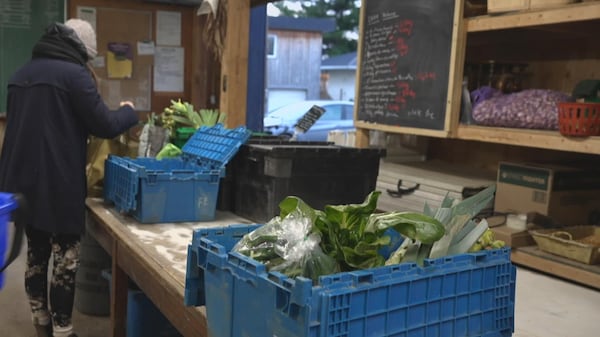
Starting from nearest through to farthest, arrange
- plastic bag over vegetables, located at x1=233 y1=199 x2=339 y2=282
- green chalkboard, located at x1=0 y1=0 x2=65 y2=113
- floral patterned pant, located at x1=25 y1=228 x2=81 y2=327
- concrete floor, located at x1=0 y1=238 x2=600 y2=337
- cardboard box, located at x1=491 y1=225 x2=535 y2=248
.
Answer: plastic bag over vegetables, located at x1=233 y1=199 x2=339 y2=282 < concrete floor, located at x1=0 y1=238 x2=600 y2=337 < cardboard box, located at x1=491 y1=225 x2=535 y2=248 < floral patterned pant, located at x1=25 y1=228 x2=81 y2=327 < green chalkboard, located at x1=0 y1=0 x2=65 y2=113

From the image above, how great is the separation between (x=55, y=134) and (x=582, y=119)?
1938mm

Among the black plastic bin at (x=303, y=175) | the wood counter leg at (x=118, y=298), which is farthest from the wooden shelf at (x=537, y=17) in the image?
the wood counter leg at (x=118, y=298)

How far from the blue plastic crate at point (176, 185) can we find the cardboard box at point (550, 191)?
1077mm

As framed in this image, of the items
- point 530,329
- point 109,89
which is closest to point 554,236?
point 530,329

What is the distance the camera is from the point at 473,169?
2.95 metres

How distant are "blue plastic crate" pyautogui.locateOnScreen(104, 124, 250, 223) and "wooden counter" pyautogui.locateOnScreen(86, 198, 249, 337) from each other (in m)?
0.05

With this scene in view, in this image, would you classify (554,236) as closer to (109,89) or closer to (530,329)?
(530,329)

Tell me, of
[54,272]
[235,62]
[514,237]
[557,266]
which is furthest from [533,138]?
[54,272]

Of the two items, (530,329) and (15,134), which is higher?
(15,134)

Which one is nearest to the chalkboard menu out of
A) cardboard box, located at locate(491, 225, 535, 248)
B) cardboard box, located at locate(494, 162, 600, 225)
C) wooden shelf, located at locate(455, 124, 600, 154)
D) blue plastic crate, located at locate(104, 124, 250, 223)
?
wooden shelf, located at locate(455, 124, 600, 154)

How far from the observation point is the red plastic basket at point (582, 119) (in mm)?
1894

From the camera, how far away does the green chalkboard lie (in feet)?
14.4

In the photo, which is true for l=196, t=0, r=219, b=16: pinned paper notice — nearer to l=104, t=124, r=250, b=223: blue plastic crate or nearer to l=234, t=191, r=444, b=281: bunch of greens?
l=104, t=124, r=250, b=223: blue plastic crate

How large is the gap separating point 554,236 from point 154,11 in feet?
11.8
